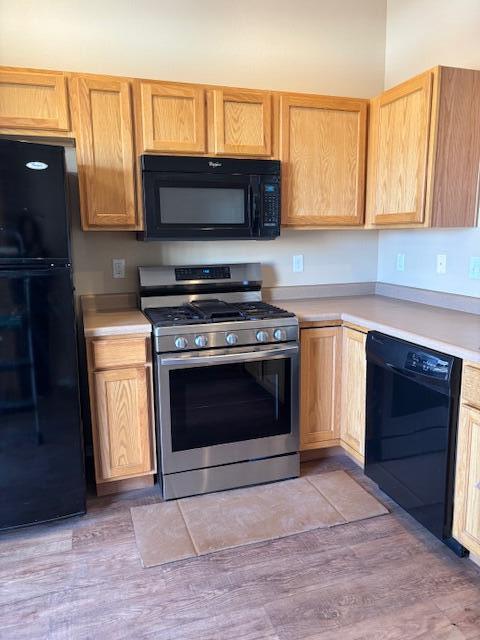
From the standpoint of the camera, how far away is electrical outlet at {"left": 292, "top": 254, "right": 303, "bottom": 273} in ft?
10.3

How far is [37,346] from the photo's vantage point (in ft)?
6.64

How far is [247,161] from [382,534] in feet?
6.44

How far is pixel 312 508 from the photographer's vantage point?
7.61ft

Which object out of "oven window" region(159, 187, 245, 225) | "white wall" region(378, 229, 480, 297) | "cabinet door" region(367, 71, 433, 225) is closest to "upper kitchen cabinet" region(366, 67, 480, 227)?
"cabinet door" region(367, 71, 433, 225)

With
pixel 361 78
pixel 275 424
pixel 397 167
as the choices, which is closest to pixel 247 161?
pixel 397 167

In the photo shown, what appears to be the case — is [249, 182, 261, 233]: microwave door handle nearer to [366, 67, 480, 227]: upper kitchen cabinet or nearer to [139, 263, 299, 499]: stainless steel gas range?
[139, 263, 299, 499]: stainless steel gas range

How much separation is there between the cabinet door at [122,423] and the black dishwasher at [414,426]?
1.14 metres

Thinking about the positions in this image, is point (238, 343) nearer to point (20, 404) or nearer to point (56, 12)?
point (20, 404)

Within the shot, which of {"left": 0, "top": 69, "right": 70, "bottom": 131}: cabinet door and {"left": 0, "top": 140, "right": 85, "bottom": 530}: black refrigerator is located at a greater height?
{"left": 0, "top": 69, "right": 70, "bottom": 131}: cabinet door

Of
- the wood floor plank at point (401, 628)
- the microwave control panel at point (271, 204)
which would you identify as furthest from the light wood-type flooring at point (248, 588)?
the microwave control panel at point (271, 204)

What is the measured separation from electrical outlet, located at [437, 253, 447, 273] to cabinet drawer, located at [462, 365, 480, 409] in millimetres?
1065

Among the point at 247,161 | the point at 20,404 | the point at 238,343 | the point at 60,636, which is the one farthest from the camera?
the point at 247,161

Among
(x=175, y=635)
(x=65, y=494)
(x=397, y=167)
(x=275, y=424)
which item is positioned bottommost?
(x=175, y=635)

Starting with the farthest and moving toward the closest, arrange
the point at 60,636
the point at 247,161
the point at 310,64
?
the point at 310,64, the point at 247,161, the point at 60,636
